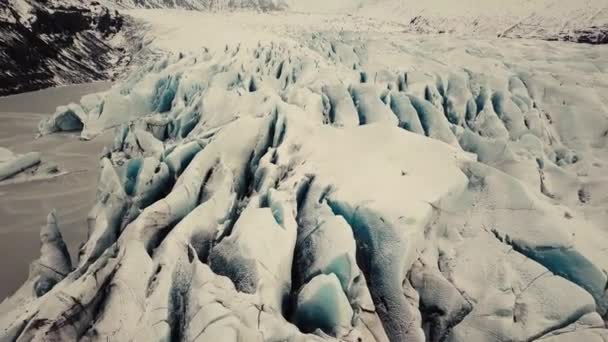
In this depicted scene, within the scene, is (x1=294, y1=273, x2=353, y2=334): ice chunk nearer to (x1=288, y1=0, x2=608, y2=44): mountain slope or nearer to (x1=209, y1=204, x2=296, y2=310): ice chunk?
(x1=209, y1=204, x2=296, y2=310): ice chunk

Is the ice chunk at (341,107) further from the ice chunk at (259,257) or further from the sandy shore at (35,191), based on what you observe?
the sandy shore at (35,191)

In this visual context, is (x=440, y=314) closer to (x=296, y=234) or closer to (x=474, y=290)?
(x=474, y=290)

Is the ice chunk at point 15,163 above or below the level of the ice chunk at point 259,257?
below

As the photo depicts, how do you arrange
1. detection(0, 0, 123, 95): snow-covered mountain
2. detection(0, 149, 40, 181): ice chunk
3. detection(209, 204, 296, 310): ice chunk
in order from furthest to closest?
detection(0, 0, 123, 95): snow-covered mountain, detection(0, 149, 40, 181): ice chunk, detection(209, 204, 296, 310): ice chunk

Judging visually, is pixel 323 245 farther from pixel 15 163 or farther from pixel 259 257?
pixel 15 163

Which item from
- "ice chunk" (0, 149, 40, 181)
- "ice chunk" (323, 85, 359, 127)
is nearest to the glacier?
"ice chunk" (323, 85, 359, 127)

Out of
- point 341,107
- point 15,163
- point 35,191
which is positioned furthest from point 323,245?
point 15,163

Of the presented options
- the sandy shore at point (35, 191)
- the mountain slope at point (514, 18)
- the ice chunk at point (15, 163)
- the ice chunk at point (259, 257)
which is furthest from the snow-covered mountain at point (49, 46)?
the mountain slope at point (514, 18)

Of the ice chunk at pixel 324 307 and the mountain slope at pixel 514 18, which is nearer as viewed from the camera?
the ice chunk at pixel 324 307
